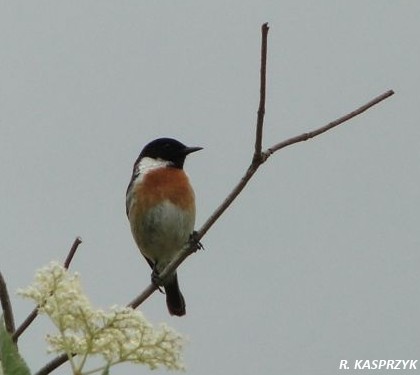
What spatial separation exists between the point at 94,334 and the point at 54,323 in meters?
0.11

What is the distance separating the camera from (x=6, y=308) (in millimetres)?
2062

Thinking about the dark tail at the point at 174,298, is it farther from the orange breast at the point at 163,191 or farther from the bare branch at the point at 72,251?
the bare branch at the point at 72,251

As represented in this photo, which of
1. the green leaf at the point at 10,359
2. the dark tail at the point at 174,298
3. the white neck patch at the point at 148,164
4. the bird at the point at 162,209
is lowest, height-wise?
the green leaf at the point at 10,359

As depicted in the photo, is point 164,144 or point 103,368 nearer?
point 103,368

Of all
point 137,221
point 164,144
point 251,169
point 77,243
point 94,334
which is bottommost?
point 94,334

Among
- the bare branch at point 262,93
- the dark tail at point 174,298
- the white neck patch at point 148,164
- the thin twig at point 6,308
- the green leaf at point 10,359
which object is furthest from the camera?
the dark tail at point 174,298

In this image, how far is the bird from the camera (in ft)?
26.0

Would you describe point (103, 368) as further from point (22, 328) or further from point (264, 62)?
point (264, 62)

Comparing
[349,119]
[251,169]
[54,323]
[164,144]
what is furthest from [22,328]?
[164,144]

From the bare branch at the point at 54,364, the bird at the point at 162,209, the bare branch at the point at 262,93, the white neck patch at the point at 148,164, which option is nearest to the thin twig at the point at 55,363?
the bare branch at the point at 54,364

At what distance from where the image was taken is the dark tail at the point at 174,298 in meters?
8.57

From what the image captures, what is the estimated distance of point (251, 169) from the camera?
2650 millimetres

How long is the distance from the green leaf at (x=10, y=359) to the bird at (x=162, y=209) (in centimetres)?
590

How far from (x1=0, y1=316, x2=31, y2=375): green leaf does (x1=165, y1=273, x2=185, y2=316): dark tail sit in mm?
6716
